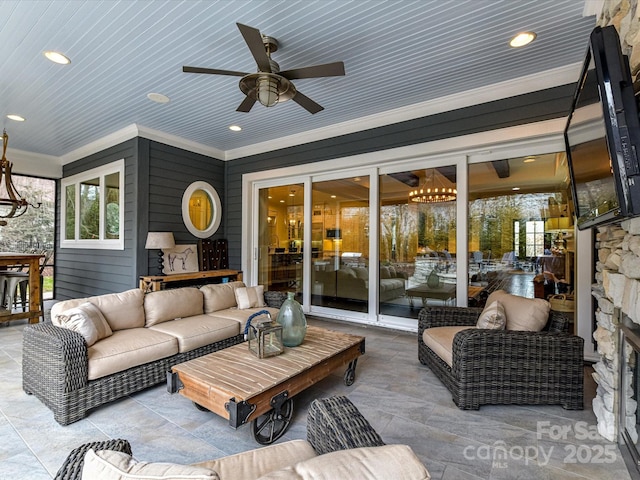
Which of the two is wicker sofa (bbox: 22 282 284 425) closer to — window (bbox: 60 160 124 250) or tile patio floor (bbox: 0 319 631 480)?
tile patio floor (bbox: 0 319 631 480)

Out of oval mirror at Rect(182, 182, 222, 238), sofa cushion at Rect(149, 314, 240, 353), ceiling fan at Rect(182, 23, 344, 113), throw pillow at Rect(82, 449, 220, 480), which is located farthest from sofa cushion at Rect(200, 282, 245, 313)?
throw pillow at Rect(82, 449, 220, 480)

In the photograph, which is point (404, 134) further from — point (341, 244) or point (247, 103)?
point (247, 103)

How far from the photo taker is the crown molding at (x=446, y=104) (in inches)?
132

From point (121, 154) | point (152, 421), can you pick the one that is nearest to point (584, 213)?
point (152, 421)

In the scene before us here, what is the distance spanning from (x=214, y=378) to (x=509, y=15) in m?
3.51

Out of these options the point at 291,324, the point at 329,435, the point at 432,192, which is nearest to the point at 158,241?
the point at 291,324

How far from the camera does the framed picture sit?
17.2 feet

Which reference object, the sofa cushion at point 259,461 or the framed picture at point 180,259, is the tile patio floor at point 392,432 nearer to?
the sofa cushion at point 259,461

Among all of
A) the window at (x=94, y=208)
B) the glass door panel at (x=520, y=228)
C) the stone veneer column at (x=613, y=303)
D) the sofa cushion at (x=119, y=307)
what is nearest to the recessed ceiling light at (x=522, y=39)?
the glass door panel at (x=520, y=228)

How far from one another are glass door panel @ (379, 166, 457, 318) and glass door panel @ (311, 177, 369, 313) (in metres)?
0.31

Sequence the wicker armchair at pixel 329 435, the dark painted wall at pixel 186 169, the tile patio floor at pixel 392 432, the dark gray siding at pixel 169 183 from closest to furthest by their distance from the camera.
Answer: the wicker armchair at pixel 329 435
the tile patio floor at pixel 392 432
the dark painted wall at pixel 186 169
the dark gray siding at pixel 169 183

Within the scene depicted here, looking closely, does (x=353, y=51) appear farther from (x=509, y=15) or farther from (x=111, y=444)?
(x=111, y=444)

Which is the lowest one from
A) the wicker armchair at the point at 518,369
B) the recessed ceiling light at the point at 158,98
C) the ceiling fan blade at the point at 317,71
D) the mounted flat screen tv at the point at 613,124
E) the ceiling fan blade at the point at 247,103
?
the wicker armchair at the point at 518,369

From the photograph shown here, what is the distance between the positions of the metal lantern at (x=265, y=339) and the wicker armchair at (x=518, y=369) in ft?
4.67
